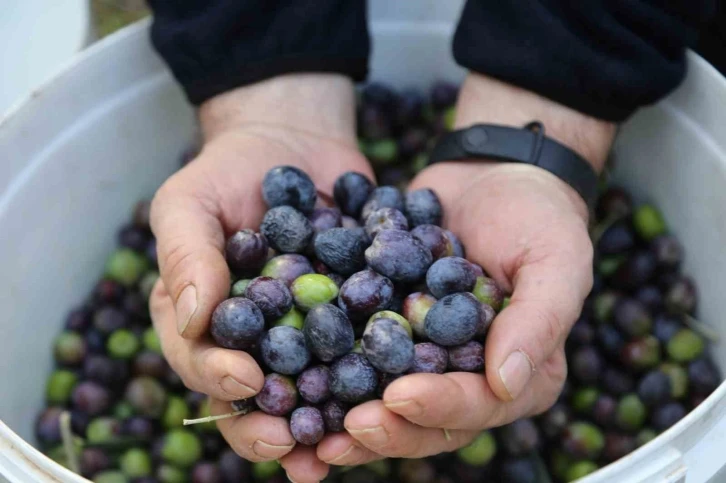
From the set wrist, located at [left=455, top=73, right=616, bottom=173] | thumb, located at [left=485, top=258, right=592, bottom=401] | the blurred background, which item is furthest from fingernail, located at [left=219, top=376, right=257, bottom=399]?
the blurred background

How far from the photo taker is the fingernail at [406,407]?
32.4 inches

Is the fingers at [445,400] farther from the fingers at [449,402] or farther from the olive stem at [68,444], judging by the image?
the olive stem at [68,444]

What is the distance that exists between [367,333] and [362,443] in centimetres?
13

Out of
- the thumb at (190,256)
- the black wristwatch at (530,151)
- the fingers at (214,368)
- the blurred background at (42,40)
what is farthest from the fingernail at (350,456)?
the blurred background at (42,40)

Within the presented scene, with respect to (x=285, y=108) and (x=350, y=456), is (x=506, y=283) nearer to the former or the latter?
(x=350, y=456)

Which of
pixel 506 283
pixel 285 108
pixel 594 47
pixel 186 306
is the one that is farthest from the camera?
pixel 285 108

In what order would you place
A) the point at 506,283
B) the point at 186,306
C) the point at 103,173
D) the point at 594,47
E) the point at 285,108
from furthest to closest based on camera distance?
the point at 103,173, the point at 285,108, the point at 594,47, the point at 506,283, the point at 186,306

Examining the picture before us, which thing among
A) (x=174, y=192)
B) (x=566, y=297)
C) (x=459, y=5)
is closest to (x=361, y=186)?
(x=174, y=192)

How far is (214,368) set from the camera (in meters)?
0.88

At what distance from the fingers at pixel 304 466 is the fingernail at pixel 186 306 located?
0.21 m

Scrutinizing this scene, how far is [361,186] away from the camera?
3.97ft

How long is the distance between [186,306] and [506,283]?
45cm

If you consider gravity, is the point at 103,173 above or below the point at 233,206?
below

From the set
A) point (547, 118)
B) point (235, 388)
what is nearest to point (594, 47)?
point (547, 118)
